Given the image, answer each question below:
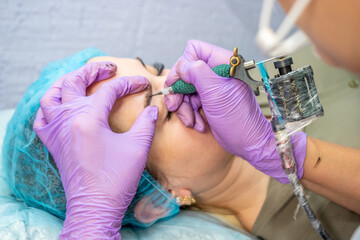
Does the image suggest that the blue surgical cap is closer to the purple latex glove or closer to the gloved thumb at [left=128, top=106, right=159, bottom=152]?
the gloved thumb at [left=128, top=106, right=159, bottom=152]

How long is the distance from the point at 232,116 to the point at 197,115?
16 centimetres

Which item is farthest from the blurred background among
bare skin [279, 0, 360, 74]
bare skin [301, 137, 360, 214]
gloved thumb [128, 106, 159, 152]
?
bare skin [279, 0, 360, 74]

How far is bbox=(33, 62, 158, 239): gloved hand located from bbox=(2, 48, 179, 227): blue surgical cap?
115 mm

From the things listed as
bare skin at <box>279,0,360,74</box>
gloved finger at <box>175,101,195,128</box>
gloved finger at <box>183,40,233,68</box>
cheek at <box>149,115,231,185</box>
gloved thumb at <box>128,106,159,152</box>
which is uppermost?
bare skin at <box>279,0,360,74</box>

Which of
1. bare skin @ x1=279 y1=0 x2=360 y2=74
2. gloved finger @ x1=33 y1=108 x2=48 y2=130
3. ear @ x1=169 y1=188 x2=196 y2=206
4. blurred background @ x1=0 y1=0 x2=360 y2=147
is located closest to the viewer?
bare skin @ x1=279 y1=0 x2=360 y2=74

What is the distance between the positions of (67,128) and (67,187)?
19 centimetres

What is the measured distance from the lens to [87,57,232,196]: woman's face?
46.3 inches

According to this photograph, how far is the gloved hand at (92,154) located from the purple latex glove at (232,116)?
18 cm

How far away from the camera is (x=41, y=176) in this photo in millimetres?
1191

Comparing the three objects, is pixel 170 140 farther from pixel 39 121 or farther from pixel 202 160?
pixel 39 121

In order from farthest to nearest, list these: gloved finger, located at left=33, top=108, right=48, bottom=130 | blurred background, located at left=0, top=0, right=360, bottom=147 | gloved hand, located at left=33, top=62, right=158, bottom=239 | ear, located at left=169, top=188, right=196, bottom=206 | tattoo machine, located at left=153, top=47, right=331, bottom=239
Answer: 1. blurred background, located at left=0, top=0, right=360, bottom=147
2. ear, located at left=169, top=188, right=196, bottom=206
3. gloved finger, located at left=33, top=108, right=48, bottom=130
4. gloved hand, located at left=33, top=62, right=158, bottom=239
5. tattoo machine, located at left=153, top=47, right=331, bottom=239

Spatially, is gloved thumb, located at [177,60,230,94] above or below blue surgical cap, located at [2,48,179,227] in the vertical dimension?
above

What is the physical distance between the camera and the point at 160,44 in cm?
208

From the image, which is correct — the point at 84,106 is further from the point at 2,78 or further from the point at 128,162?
the point at 2,78
